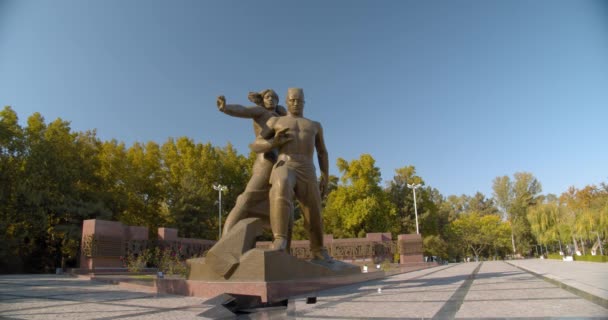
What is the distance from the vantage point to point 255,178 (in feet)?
21.5

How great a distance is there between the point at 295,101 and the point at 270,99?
0.68 metres

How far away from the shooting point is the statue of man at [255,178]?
636cm

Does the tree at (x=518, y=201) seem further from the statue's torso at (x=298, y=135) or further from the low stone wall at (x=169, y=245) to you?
the statue's torso at (x=298, y=135)

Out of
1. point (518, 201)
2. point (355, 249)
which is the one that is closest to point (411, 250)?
point (355, 249)

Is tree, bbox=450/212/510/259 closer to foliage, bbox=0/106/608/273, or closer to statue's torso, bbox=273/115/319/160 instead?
foliage, bbox=0/106/608/273

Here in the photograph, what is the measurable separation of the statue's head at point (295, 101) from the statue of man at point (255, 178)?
481 millimetres

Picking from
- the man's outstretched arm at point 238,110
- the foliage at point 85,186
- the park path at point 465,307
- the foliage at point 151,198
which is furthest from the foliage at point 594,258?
the foliage at point 85,186

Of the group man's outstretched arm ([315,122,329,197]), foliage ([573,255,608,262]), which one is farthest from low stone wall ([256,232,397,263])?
man's outstretched arm ([315,122,329,197])

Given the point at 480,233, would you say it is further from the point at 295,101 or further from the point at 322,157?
the point at 295,101

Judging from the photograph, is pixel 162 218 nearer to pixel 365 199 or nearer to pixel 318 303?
pixel 365 199

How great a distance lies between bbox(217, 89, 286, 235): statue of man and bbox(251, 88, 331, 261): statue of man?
0.30 meters

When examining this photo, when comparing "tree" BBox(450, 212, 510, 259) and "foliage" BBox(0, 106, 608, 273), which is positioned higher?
"foliage" BBox(0, 106, 608, 273)

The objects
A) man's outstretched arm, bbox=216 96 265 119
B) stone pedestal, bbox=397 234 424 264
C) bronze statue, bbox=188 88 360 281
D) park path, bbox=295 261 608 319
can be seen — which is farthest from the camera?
stone pedestal, bbox=397 234 424 264

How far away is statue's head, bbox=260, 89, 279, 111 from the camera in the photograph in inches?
282
